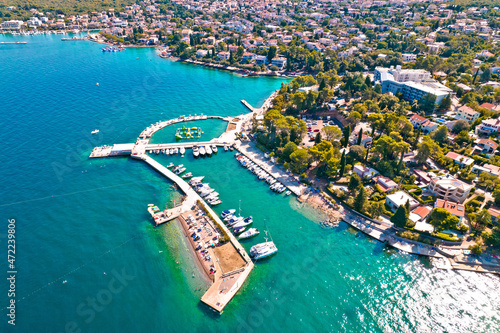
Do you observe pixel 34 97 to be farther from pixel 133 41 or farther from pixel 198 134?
pixel 133 41

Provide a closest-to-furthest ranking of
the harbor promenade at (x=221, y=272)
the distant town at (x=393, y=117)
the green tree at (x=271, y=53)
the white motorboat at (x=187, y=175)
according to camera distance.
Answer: the harbor promenade at (x=221, y=272) → the distant town at (x=393, y=117) → the white motorboat at (x=187, y=175) → the green tree at (x=271, y=53)

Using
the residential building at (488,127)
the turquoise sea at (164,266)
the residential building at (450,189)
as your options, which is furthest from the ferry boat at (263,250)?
the residential building at (488,127)

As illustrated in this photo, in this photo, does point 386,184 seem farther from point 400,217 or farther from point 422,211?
point 400,217

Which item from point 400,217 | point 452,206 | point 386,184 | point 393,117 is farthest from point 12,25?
point 452,206

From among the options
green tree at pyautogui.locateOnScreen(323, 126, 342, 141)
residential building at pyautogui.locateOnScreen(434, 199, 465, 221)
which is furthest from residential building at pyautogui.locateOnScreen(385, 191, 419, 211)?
green tree at pyautogui.locateOnScreen(323, 126, 342, 141)

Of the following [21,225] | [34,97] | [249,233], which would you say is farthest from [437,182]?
[34,97]

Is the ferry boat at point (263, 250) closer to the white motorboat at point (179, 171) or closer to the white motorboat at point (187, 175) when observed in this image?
the white motorboat at point (187, 175)

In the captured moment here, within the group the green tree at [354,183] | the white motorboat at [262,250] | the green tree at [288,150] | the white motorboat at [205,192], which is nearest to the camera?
Result: the white motorboat at [262,250]
